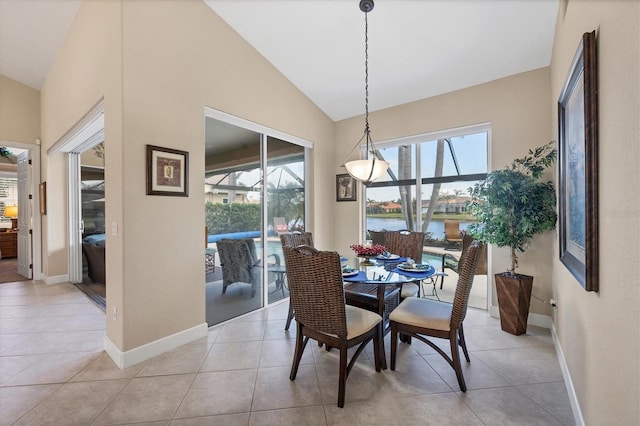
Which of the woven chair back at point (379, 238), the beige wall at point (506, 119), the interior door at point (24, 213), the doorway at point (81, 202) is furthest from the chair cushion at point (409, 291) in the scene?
the interior door at point (24, 213)

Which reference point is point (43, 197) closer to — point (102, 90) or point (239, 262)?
point (102, 90)

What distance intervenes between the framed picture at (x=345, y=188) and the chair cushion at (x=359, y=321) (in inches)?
105

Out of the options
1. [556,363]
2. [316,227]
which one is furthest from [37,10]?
[556,363]

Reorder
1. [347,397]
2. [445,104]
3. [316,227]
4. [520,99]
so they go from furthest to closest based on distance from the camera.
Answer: [316,227]
[445,104]
[520,99]
[347,397]

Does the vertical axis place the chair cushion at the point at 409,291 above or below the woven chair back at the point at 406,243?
below

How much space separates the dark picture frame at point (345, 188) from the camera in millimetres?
4691

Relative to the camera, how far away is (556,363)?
237 cm

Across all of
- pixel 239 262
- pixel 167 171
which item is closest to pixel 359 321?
pixel 239 262

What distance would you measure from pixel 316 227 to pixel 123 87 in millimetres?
3023

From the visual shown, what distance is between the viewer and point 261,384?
6.92ft

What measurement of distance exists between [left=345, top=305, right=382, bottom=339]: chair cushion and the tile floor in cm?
44

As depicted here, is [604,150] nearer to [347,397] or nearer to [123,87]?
[347,397]

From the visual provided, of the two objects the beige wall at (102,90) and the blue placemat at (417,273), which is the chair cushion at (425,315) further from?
the beige wall at (102,90)

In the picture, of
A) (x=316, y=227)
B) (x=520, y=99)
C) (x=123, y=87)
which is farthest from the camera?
(x=316, y=227)
